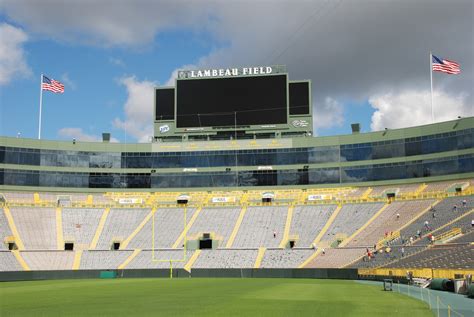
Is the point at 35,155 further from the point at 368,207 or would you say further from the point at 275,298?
the point at 275,298

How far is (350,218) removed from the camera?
83.4 metres

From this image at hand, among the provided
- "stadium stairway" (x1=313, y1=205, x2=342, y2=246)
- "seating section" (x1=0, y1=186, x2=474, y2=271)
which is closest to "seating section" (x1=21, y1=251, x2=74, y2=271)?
"seating section" (x1=0, y1=186, x2=474, y2=271)

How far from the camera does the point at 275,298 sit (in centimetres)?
4019

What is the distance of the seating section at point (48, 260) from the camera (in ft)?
252

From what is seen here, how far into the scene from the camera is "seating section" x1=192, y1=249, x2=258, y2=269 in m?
76.9

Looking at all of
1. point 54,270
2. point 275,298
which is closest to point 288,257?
point 54,270

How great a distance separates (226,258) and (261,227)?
9.30m

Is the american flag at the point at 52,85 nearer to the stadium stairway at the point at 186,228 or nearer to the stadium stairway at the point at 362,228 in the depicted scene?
the stadium stairway at the point at 186,228

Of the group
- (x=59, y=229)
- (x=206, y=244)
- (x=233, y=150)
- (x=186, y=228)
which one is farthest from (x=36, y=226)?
(x=233, y=150)

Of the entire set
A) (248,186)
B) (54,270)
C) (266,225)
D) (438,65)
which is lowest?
(54,270)

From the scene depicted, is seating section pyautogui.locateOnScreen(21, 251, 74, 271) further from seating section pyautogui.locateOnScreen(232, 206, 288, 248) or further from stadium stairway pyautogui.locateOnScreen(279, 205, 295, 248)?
stadium stairway pyautogui.locateOnScreen(279, 205, 295, 248)

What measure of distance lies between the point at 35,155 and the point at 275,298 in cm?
6540

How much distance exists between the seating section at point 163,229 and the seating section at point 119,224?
1945mm

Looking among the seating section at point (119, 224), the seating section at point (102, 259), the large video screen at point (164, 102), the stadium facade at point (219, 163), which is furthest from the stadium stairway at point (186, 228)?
the large video screen at point (164, 102)
